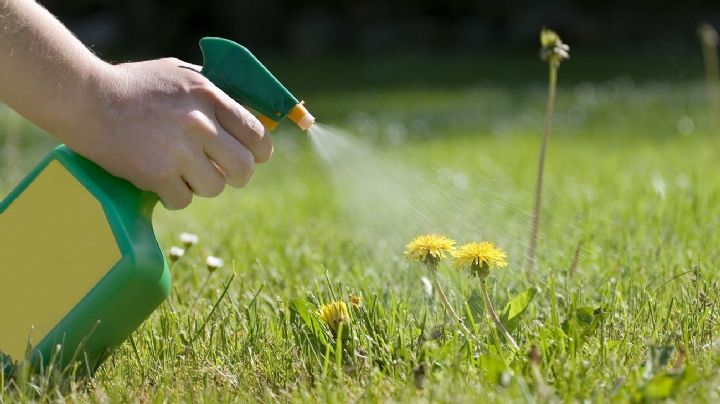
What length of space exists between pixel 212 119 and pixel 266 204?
1.97 metres

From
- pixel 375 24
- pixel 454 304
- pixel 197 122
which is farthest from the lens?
pixel 375 24

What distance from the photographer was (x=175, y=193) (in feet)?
4.68

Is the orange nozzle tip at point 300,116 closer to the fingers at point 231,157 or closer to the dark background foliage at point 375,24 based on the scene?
the fingers at point 231,157

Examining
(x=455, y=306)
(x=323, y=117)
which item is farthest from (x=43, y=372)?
(x=323, y=117)

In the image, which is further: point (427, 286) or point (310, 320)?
point (427, 286)

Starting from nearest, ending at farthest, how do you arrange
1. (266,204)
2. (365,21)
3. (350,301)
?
(350,301), (266,204), (365,21)

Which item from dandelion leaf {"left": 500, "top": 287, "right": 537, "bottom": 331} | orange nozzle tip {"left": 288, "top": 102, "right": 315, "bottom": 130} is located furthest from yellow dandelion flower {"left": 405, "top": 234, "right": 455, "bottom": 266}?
orange nozzle tip {"left": 288, "top": 102, "right": 315, "bottom": 130}

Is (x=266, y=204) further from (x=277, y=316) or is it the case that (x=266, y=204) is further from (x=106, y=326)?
(x=106, y=326)

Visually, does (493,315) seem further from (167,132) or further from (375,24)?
(375,24)

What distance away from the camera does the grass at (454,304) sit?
126 cm

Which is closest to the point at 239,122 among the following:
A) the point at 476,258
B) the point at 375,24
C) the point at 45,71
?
the point at 45,71

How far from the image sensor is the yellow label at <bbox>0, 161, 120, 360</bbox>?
55.6 inches

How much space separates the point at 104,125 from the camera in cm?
139

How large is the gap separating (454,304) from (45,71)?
72 centimetres
